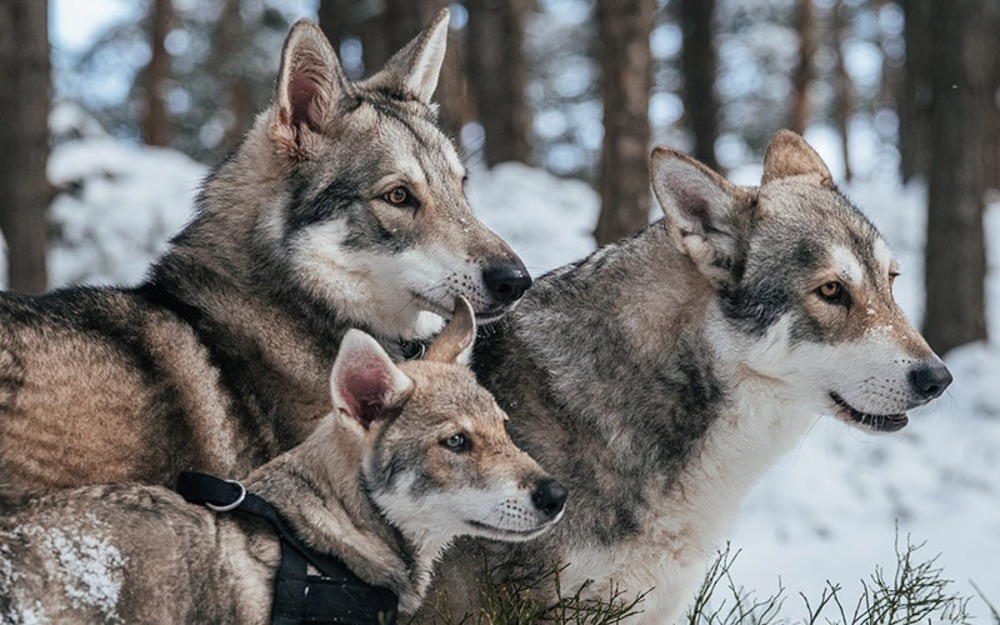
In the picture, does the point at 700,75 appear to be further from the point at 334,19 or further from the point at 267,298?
the point at 267,298

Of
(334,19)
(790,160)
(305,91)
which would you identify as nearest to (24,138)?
(334,19)

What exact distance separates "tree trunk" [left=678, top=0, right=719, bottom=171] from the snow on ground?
3.08 metres

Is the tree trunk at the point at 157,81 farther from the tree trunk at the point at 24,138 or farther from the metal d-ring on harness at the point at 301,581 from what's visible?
the metal d-ring on harness at the point at 301,581

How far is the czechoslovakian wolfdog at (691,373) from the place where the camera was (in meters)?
4.74

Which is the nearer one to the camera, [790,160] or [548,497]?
[548,497]

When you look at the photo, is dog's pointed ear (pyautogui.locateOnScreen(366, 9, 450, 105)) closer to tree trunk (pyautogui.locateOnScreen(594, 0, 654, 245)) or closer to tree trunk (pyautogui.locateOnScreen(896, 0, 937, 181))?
tree trunk (pyautogui.locateOnScreen(594, 0, 654, 245))

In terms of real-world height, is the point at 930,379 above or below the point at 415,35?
above

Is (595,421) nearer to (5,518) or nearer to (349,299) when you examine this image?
(349,299)

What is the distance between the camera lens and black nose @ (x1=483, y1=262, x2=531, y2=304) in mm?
4844

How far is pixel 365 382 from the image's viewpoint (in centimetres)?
434

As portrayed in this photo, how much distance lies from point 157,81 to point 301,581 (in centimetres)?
2416

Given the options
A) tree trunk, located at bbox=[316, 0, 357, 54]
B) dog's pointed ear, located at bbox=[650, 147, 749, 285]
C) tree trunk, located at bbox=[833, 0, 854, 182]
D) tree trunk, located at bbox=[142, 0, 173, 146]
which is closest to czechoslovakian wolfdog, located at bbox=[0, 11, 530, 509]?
dog's pointed ear, located at bbox=[650, 147, 749, 285]

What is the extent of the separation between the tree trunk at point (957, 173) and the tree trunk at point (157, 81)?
17.9m

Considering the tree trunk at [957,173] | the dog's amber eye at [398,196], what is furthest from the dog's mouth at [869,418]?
the tree trunk at [957,173]
